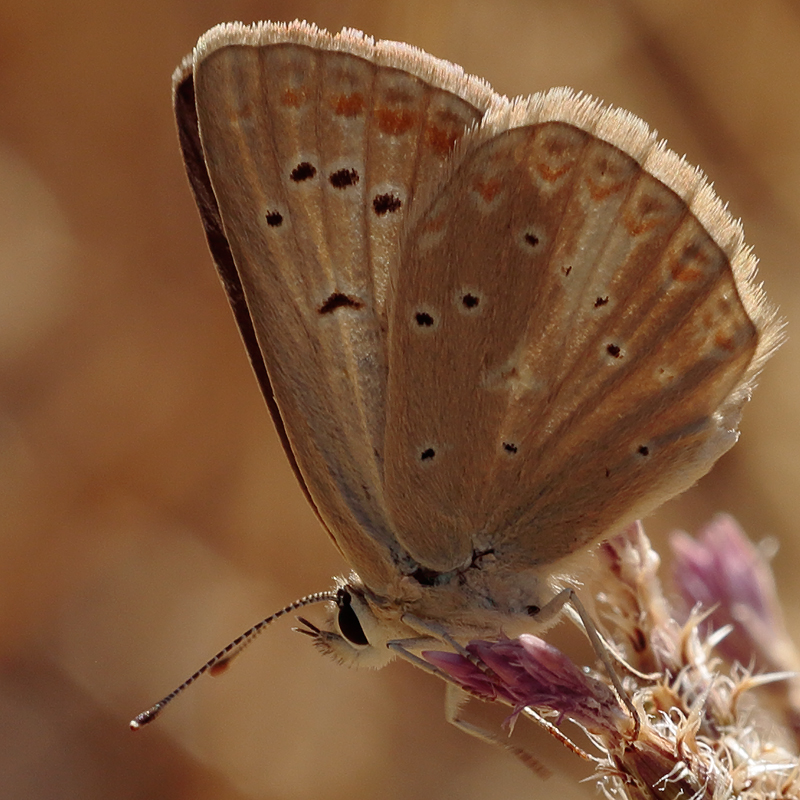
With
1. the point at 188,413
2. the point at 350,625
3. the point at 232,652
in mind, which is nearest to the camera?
the point at 350,625

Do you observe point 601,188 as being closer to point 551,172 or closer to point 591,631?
point 551,172

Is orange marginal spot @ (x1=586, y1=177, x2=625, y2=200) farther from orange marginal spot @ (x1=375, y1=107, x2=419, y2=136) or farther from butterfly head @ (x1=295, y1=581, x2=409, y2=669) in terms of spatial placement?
butterfly head @ (x1=295, y1=581, x2=409, y2=669)

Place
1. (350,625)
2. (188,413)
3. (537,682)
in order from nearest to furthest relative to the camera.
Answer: (537,682)
(350,625)
(188,413)

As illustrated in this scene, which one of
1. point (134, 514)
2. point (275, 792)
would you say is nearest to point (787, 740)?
point (275, 792)

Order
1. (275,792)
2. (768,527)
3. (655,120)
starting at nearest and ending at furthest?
(275,792) < (768,527) < (655,120)

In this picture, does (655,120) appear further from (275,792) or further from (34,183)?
(275,792)

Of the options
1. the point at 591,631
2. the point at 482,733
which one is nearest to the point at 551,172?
the point at 591,631

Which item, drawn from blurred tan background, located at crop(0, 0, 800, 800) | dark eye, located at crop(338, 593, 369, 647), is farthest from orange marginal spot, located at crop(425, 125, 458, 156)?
blurred tan background, located at crop(0, 0, 800, 800)
